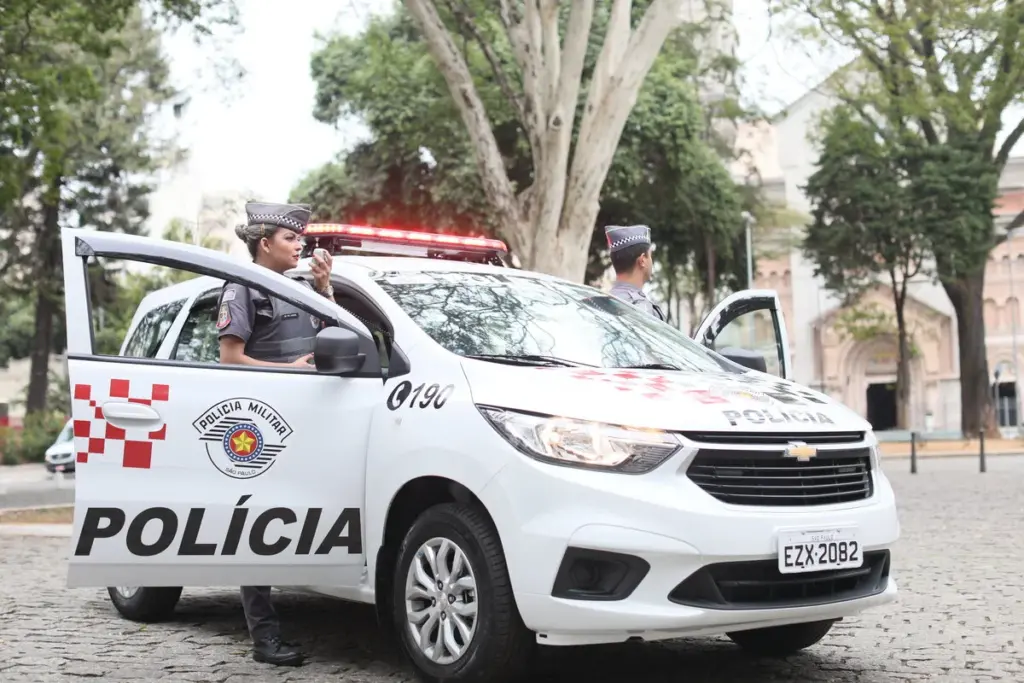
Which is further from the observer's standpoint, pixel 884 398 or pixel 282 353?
pixel 884 398

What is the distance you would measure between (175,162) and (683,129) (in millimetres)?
17168

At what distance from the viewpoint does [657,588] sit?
4348 millimetres

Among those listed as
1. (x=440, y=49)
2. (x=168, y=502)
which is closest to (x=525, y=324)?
(x=168, y=502)

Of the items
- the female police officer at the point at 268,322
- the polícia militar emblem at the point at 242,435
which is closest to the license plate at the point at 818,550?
the polícia militar emblem at the point at 242,435

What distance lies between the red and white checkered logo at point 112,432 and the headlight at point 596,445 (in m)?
1.56

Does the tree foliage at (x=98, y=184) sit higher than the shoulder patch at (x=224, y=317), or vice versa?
the tree foliage at (x=98, y=184)

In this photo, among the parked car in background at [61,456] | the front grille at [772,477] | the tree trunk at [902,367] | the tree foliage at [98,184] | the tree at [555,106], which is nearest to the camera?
the front grille at [772,477]

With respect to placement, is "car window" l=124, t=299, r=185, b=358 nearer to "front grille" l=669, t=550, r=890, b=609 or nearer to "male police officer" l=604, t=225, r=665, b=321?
"male police officer" l=604, t=225, r=665, b=321

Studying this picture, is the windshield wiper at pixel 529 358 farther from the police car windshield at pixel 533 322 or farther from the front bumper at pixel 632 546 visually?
the front bumper at pixel 632 546

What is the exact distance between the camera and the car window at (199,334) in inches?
257

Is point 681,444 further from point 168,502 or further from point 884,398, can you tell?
point 884,398

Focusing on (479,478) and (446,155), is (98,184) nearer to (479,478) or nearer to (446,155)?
(446,155)

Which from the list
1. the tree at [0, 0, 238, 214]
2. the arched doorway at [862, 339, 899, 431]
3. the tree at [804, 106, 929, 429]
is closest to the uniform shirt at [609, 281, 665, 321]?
the tree at [0, 0, 238, 214]

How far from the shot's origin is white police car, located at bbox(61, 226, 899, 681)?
14.3 feet
